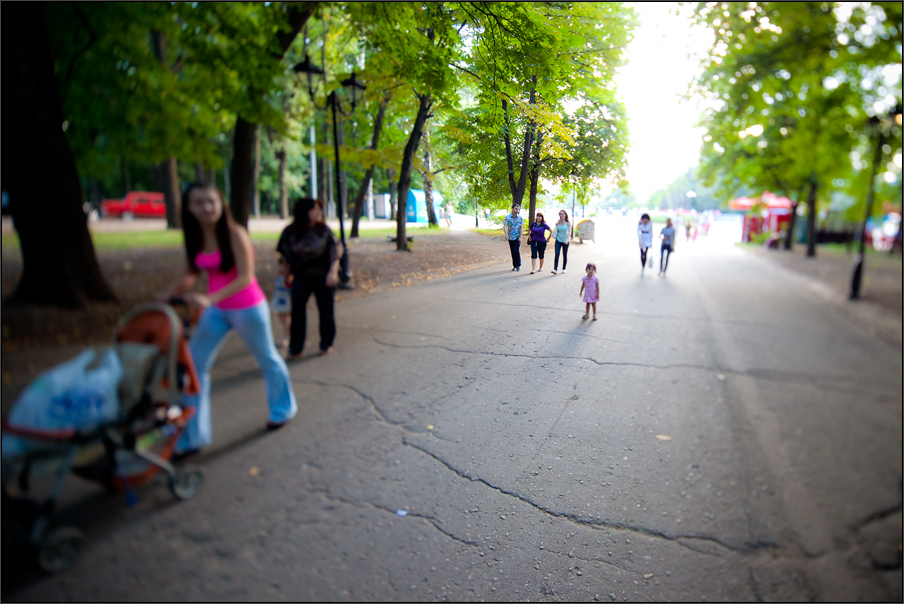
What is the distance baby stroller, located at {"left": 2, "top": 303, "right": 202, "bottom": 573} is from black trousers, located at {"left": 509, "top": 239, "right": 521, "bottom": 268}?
3.05 ft

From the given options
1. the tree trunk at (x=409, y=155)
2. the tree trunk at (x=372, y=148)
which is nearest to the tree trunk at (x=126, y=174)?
the tree trunk at (x=372, y=148)

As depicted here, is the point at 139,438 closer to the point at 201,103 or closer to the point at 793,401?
the point at 201,103

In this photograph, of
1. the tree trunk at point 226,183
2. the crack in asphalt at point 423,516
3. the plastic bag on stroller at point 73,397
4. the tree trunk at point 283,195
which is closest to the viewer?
the plastic bag on stroller at point 73,397

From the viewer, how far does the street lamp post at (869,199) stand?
3.99 ft

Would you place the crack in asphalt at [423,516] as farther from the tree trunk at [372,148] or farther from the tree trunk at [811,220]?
the tree trunk at [811,220]

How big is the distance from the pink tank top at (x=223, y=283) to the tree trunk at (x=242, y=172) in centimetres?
10

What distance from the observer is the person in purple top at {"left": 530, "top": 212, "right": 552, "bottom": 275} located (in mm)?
1432

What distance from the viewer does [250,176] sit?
1053 millimetres

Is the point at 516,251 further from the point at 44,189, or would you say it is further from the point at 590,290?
the point at 44,189

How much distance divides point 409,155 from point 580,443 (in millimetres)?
1010

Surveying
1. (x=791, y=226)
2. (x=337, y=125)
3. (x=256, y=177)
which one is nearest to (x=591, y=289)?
(x=791, y=226)

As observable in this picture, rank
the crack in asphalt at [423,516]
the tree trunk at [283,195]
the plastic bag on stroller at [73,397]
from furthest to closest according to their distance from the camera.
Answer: the crack in asphalt at [423,516] < the tree trunk at [283,195] < the plastic bag on stroller at [73,397]

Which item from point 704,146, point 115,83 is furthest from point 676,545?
point 115,83

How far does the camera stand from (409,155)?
1.40m
